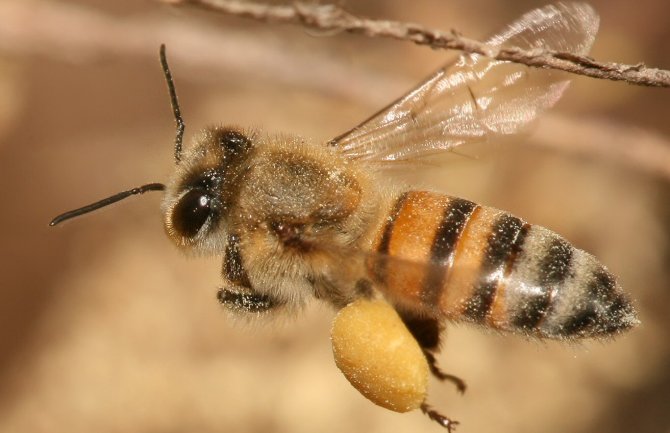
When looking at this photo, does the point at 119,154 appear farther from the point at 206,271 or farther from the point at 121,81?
the point at 206,271

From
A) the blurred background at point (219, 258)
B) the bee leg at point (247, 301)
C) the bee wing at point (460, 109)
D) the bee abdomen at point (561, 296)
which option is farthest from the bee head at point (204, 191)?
the blurred background at point (219, 258)

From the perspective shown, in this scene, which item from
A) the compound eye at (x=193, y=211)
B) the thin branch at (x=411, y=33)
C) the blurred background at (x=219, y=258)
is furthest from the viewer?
the blurred background at (x=219, y=258)

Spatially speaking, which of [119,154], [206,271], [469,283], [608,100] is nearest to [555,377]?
[608,100]

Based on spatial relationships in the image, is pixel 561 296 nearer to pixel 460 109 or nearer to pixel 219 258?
pixel 460 109

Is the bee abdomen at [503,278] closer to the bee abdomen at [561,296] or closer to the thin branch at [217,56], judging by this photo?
the bee abdomen at [561,296]

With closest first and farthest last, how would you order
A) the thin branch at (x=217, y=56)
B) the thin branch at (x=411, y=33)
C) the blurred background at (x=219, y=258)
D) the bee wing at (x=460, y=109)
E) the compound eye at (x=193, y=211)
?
the thin branch at (x=411, y=33), the compound eye at (x=193, y=211), the bee wing at (x=460, y=109), the thin branch at (x=217, y=56), the blurred background at (x=219, y=258)

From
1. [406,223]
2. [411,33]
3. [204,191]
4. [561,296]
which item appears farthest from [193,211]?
[561,296]
